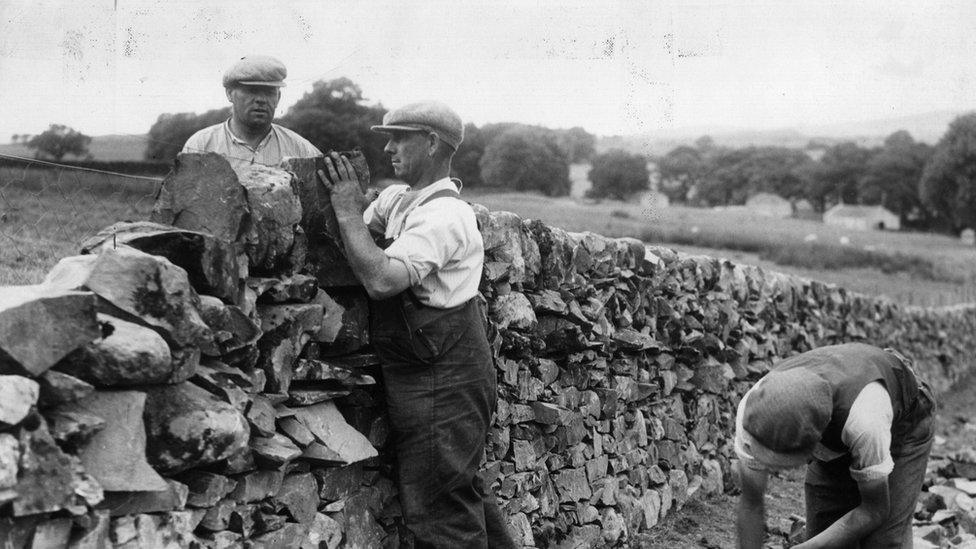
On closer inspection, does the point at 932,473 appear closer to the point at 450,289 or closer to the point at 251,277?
the point at 450,289

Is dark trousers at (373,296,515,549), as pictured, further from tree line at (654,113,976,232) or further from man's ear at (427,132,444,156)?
tree line at (654,113,976,232)

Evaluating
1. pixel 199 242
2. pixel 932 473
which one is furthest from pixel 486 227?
pixel 932 473

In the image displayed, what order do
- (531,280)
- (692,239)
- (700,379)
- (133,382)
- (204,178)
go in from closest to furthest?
(133,382)
(204,178)
(531,280)
(700,379)
(692,239)

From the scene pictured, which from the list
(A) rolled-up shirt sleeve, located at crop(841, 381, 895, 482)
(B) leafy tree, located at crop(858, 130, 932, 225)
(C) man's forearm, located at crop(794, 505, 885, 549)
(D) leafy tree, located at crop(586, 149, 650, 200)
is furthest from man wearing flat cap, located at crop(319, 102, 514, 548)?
(B) leafy tree, located at crop(858, 130, 932, 225)

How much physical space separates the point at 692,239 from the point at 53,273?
31.9m

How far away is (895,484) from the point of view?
4215 mm

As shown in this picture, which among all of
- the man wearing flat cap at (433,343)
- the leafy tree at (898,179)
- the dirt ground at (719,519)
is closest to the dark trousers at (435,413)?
the man wearing flat cap at (433,343)

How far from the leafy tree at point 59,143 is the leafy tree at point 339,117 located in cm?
198

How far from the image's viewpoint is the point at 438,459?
3982 mm

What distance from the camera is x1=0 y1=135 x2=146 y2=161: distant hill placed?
3.86 meters

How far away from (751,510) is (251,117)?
10.3ft

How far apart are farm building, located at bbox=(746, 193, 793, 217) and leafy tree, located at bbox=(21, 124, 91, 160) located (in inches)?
3509

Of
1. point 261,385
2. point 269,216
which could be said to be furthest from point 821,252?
point 261,385

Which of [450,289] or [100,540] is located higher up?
[450,289]
